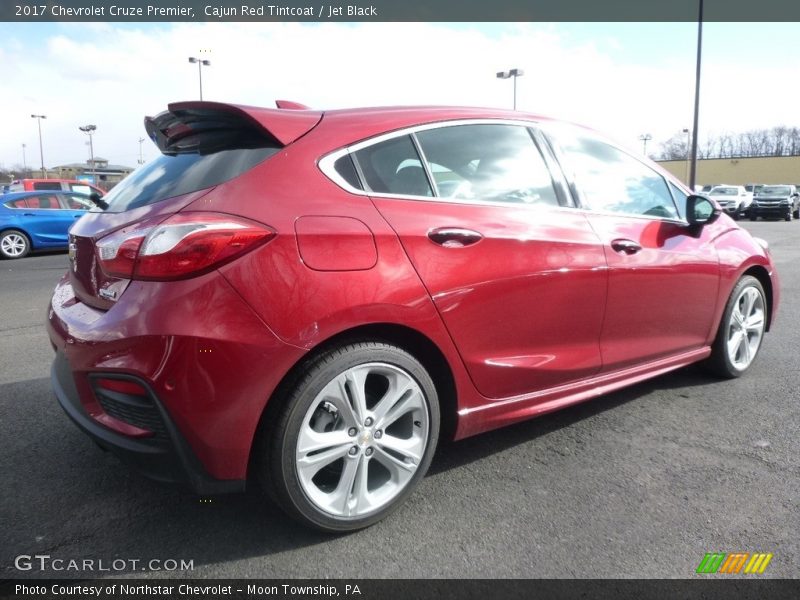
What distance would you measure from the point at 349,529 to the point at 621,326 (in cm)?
177

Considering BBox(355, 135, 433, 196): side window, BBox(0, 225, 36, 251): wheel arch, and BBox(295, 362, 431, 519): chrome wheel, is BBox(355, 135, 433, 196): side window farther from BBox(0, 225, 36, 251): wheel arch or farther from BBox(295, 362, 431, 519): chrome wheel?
BBox(0, 225, 36, 251): wheel arch

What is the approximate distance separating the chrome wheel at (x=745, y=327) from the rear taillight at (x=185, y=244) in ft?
10.9

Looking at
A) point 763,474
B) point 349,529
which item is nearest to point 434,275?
point 349,529

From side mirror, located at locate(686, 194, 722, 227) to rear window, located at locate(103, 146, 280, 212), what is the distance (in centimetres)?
263

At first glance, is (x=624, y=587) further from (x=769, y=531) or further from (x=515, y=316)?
(x=515, y=316)

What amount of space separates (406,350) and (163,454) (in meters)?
0.96

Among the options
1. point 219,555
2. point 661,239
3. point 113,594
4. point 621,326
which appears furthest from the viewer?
point 661,239

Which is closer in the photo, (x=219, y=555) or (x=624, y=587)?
(x=624, y=587)

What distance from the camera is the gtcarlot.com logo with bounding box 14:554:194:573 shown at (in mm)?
2148

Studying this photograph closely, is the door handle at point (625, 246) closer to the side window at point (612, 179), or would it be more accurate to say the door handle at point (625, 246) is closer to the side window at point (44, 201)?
the side window at point (612, 179)

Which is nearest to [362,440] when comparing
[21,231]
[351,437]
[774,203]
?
[351,437]

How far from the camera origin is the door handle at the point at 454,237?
2.49 metres

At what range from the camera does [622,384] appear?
332cm

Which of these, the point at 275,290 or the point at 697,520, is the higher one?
the point at 275,290
